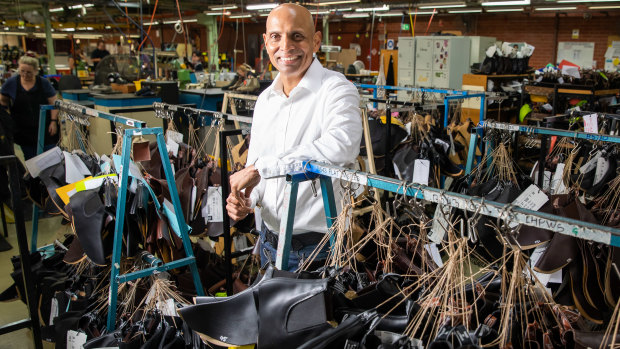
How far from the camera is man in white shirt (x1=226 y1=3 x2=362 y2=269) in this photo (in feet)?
4.97

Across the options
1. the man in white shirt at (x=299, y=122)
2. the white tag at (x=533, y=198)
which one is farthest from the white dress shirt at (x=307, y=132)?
the white tag at (x=533, y=198)

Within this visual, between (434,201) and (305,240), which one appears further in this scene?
(305,240)

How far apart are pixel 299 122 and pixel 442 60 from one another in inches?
Result: 273

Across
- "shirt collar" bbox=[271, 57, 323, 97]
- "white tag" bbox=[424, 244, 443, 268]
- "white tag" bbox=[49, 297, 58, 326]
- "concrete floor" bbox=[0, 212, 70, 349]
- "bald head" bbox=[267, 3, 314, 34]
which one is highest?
"bald head" bbox=[267, 3, 314, 34]

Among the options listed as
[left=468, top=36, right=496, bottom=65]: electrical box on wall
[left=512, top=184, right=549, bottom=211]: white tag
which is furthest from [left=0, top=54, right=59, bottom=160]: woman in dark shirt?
[left=468, top=36, right=496, bottom=65]: electrical box on wall

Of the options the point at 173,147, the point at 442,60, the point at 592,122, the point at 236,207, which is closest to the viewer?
the point at 236,207

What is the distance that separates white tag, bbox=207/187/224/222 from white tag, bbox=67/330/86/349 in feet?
2.79

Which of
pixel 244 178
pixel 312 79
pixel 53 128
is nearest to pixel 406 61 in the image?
pixel 53 128

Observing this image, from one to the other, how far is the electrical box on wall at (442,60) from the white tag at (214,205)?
621 cm

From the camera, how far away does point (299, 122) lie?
5.54ft

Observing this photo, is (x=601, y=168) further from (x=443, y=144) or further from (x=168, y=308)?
(x=168, y=308)

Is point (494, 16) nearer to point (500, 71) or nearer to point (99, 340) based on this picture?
point (500, 71)

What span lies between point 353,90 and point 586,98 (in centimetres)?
493

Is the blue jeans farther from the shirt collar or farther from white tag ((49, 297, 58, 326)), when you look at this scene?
white tag ((49, 297, 58, 326))
